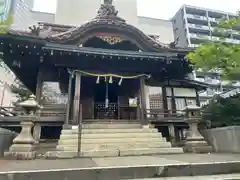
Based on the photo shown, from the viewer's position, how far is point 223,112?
7770 millimetres

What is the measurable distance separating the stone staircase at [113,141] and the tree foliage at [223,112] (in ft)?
7.00

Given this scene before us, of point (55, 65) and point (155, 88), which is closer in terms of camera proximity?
point (55, 65)

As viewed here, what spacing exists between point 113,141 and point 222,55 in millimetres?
4775

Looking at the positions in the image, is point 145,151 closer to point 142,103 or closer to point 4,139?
point 142,103

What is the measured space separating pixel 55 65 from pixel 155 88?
5565 millimetres

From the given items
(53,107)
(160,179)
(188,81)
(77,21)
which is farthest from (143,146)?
(77,21)

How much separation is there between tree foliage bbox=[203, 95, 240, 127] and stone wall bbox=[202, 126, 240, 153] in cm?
53

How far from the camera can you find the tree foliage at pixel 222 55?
6508 millimetres

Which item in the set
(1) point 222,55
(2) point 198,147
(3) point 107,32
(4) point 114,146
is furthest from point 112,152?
(3) point 107,32

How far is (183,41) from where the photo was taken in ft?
154

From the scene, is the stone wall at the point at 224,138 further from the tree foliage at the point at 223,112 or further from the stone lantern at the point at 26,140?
the stone lantern at the point at 26,140

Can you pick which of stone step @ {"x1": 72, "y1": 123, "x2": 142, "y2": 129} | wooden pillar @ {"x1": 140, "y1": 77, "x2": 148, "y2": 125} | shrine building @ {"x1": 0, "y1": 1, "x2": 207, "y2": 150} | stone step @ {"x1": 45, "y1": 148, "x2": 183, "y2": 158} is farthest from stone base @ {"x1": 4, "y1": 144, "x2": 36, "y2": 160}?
wooden pillar @ {"x1": 140, "y1": 77, "x2": 148, "y2": 125}

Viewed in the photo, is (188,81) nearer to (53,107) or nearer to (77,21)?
(53,107)

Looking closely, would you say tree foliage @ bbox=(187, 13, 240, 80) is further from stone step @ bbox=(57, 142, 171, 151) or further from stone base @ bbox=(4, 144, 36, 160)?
stone base @ bbox=(4, 144, 36, 160)
